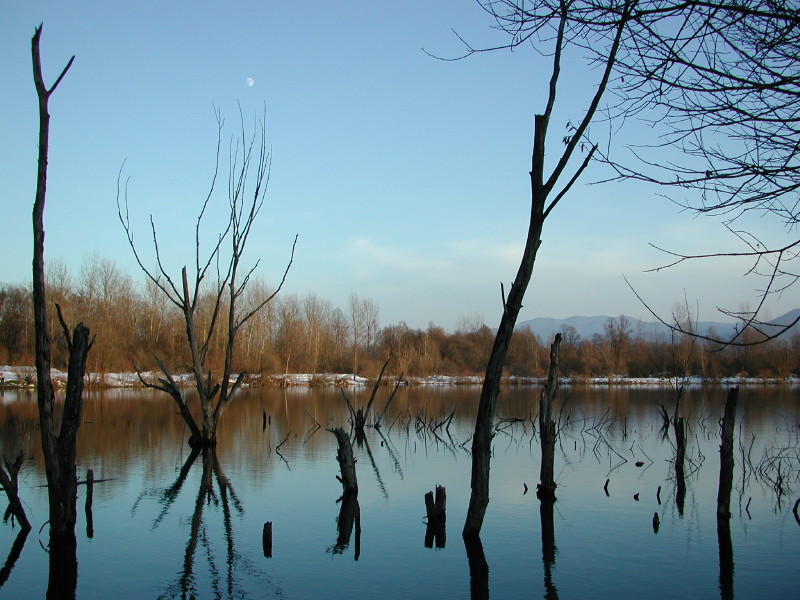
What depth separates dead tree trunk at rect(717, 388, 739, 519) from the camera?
9.85 meters

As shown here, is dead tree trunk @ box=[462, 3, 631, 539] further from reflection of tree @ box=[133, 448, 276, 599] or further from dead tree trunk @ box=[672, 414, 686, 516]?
dead tree trunk @ box=[672, 414, 686, 516]

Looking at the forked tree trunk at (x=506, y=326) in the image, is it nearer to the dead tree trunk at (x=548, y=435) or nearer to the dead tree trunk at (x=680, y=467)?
the dead tree trunk at (x=548, y=435)

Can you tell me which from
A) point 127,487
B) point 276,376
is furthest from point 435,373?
point 127,487

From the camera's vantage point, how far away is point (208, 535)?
947 cm

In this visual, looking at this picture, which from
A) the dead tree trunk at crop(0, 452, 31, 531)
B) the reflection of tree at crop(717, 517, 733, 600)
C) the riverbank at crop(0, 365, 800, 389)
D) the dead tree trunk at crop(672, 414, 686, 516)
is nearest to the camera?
the reflection of tree at crop(717, 517, 733, 600)

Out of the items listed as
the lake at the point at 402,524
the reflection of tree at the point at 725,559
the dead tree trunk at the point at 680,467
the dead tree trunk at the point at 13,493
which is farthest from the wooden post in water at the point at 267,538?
the dead tree trunk at the point at 680,467

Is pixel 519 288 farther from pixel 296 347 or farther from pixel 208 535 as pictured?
pixel 296 347

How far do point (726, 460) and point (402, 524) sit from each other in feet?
15.2

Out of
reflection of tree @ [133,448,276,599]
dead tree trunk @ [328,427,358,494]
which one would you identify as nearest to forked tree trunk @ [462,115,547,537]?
reflection of tree @ [133,448,276,599]

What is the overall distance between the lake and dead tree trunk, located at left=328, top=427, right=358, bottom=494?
1.07 feet

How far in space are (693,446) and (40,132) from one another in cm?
1692

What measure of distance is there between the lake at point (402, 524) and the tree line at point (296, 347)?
31.5 m

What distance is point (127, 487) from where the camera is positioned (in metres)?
Result: 12.7

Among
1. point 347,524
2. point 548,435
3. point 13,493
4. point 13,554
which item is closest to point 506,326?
point 347,524
